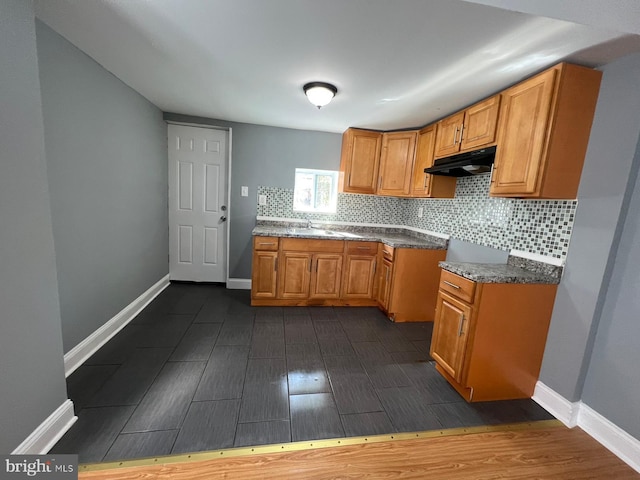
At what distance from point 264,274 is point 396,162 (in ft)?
6.84

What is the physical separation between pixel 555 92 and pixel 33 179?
2.76 m

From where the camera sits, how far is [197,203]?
3.37 m

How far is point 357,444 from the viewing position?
4.45 feet

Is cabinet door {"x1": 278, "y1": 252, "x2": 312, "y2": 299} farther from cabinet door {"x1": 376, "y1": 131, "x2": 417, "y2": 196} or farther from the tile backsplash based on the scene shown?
cabinet door {"x1": 376, "y1": 131, "x2": 417, "y2": 196}

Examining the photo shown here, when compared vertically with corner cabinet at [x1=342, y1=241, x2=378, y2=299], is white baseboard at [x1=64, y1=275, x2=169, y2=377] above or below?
below

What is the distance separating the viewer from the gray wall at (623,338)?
4.52ft

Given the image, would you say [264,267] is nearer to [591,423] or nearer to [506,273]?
[506,273]

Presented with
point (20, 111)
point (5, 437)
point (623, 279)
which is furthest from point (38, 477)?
point (623, 279)

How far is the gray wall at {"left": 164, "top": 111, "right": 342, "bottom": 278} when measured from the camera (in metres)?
3.32

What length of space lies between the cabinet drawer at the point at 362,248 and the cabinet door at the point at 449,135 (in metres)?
1.18

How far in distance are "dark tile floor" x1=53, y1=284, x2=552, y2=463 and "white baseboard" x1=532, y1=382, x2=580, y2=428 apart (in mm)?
62

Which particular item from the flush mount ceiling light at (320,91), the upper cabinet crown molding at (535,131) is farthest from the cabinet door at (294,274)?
the upper cabinet crown molding at (535,131)

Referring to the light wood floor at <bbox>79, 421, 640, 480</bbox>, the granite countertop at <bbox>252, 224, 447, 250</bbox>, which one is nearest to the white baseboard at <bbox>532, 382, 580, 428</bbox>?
the light wood floor at <bbox>79, 421, 640, 480</bbox>

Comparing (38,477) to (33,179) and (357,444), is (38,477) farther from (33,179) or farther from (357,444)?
(357,444)
